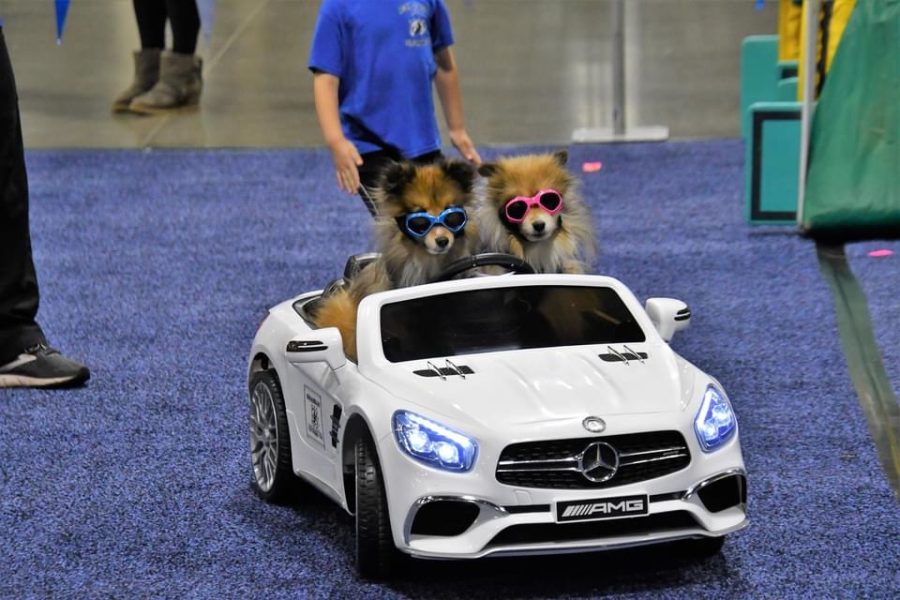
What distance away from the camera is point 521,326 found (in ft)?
16.1

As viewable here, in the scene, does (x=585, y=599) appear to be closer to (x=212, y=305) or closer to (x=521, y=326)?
(x=521, y=326)

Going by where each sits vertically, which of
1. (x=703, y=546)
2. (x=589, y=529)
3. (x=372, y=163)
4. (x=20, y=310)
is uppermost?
(x=372, y=163)

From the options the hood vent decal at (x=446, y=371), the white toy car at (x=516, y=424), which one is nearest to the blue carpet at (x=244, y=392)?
the white toy car at (x=516, y=424)

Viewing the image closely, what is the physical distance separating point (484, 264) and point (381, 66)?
1.64 meters

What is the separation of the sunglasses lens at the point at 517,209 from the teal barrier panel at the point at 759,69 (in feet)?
20.1

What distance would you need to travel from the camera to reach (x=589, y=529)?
14.3ft

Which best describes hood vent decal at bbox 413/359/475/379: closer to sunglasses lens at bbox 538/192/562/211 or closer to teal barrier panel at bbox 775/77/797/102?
sunglasses lens at bbox 538/192/562/211

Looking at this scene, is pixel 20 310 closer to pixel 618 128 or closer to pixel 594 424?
pixel 594 424

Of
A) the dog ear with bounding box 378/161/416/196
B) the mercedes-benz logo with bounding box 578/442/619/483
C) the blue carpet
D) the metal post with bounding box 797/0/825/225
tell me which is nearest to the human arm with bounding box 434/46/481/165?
the blue carpet

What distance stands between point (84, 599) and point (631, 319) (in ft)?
5.85

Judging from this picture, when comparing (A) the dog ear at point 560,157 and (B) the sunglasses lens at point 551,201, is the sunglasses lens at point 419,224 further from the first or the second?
(A) the dog ear at point 560,157

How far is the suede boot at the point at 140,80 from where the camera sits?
13016mm

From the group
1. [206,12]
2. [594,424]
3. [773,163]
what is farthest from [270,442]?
[773,163]

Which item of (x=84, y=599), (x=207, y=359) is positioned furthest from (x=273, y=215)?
(x=84, y=599)
